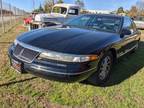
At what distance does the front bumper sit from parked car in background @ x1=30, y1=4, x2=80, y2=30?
6.92 metres

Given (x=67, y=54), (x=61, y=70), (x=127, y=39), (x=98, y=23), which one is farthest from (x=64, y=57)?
(x=127, y=39)

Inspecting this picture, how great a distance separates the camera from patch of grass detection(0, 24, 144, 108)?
356cm

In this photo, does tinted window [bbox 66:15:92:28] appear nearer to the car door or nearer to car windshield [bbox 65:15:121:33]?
car windshield [bbox 65:15:121:33]

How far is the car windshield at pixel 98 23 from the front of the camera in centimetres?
506

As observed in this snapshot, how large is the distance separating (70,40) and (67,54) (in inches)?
21.6

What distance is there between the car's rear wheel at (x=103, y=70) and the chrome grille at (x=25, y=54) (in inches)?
45.9

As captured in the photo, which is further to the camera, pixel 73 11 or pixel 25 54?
pixel 73 11

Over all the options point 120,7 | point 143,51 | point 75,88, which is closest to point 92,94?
point 75,88

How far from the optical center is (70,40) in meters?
3.95

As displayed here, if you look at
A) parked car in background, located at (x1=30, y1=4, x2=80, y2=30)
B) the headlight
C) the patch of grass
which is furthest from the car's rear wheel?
parked car in background, located at (x1=30, y1=4, x2=80, y2=30)

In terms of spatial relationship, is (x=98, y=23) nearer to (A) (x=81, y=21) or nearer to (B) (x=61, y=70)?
(A) (x=81, y=21)

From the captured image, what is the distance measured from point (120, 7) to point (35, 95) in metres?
58.6

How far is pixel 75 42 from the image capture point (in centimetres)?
387

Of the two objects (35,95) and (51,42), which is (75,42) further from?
(35,95)
